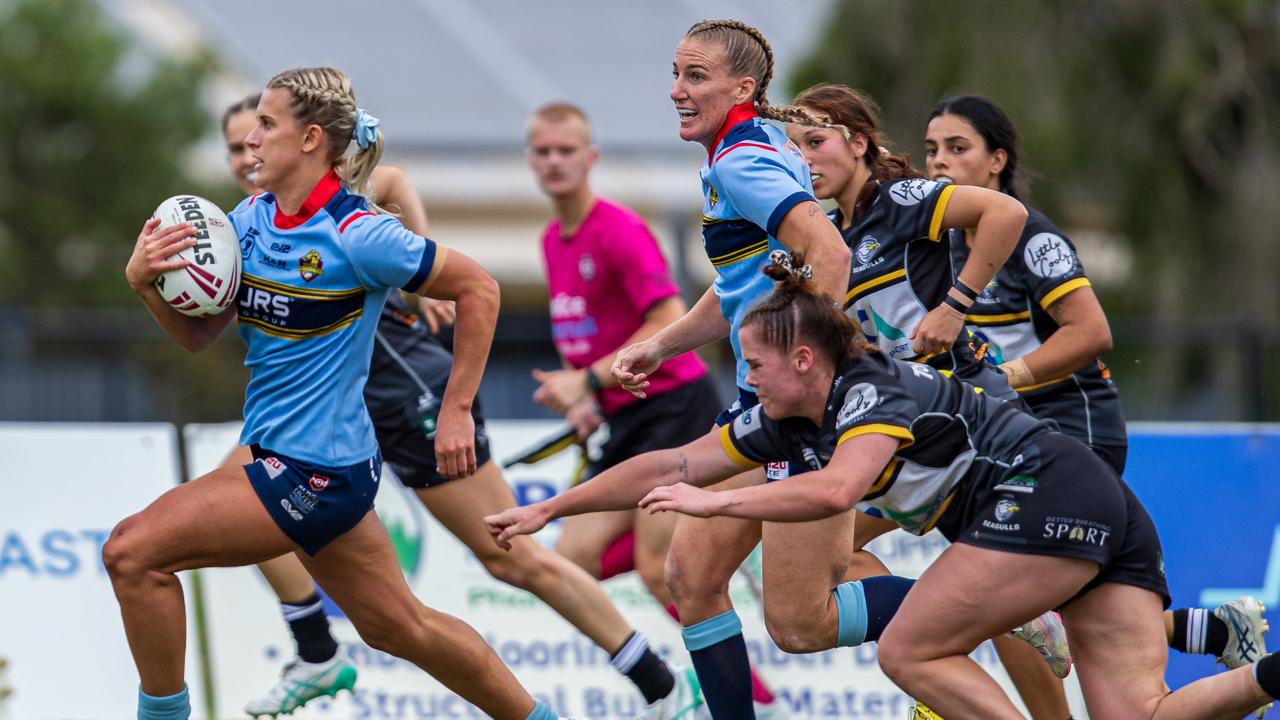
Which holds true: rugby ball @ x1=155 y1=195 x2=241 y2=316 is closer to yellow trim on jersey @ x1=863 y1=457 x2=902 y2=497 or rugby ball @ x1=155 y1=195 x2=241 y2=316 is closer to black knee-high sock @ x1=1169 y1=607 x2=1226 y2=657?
yellow trim on jersey @ x1=863 y1=457 x2=902 y2=497

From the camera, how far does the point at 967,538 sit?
3979 mm

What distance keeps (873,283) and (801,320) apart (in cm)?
82

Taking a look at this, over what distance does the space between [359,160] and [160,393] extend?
967cm

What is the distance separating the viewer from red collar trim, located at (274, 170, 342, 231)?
429 cm

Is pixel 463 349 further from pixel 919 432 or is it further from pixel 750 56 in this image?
pixel 919 432

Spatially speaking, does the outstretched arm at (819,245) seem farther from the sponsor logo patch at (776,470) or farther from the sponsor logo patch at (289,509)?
the sponsor logo patch at (289,509)

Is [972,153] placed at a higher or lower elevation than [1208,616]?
higher

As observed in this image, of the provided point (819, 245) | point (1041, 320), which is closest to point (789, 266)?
point (819, 245)

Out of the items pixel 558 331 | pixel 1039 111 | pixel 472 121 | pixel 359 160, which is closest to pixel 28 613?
pixel 558 331

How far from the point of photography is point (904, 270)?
4586mm

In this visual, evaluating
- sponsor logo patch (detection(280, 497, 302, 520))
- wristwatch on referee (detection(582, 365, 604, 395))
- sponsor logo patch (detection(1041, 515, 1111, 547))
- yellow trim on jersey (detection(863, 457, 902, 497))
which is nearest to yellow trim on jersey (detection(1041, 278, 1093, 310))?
sponsor logo patch (detection(1041, 515, 1111, 547))

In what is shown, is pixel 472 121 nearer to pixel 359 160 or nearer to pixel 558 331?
pixel 558 331

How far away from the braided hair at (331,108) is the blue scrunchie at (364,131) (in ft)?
0.05

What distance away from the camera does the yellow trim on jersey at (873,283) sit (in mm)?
4590
